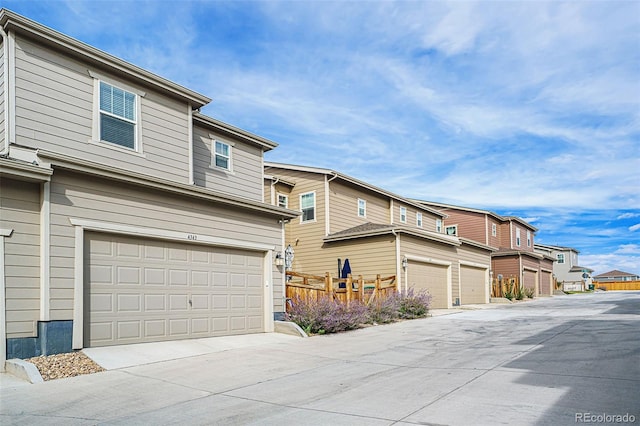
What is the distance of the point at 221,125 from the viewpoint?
16.4 meters

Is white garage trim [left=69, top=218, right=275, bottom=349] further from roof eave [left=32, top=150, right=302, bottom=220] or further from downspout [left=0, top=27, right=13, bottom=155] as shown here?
downspout [left=0, top=27, right=13, bottom=155]

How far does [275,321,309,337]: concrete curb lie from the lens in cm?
1400

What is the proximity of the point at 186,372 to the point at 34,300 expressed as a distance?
125 inches

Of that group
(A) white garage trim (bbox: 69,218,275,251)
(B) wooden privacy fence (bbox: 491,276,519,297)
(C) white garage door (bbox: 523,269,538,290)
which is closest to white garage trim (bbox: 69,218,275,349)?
(A) white garage trim (bbox: 69,218,275,251)

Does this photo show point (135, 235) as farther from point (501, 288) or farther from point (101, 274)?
point (501, 288)

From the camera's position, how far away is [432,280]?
2373 cm

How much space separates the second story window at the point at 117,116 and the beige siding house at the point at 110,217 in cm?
3

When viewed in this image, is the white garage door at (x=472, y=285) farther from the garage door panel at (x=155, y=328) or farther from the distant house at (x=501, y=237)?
the garage door panel at (x=155, y=328)

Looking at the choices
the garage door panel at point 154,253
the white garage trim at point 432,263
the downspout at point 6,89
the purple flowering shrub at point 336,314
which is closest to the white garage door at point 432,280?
the white garage trim at point 432,263

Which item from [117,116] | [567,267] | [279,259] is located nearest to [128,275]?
[117,116]

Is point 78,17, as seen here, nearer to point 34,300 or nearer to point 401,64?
point 34,300

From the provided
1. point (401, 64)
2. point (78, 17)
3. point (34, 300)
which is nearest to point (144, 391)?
point (34, 300)

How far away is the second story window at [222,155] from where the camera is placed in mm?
16406

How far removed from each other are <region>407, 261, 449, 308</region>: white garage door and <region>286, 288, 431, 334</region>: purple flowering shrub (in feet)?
14.0
